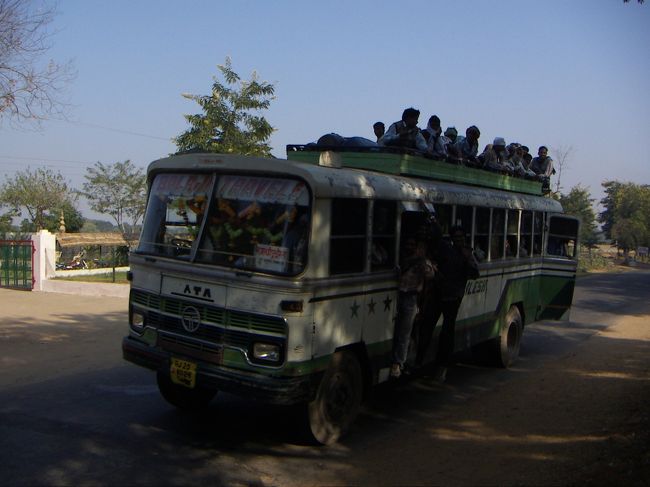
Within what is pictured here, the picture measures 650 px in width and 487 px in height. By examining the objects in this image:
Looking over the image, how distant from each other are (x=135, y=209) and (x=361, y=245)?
36.4 m

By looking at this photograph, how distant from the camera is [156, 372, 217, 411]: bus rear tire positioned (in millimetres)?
6637

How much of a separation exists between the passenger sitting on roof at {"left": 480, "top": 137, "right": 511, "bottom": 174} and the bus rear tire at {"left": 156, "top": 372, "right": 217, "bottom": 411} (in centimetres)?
519

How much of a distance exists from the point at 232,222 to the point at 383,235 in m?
1.54

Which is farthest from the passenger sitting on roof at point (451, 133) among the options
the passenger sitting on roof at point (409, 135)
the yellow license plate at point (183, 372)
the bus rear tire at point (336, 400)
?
the yellow license plate at point (183, 372)

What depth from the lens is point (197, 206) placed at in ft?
19.6

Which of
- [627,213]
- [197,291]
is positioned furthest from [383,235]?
[627,213]

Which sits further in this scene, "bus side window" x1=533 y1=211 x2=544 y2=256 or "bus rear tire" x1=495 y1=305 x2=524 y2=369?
"bus side window" x1=533 y1=211 x2=544 y2=256

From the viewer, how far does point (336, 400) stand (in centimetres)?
603

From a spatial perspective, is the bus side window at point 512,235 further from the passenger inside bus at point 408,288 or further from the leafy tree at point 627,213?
the leafy tree at point 627,213

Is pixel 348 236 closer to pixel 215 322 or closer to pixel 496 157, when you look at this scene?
pixel 215 322

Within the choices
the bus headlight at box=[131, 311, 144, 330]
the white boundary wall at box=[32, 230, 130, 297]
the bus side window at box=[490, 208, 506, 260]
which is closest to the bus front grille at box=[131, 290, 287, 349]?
the bus headlight at box=[131, 311, 144, 330]

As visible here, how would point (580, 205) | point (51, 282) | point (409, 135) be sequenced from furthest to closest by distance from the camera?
point (580, 205) → point (51, 282) → point (409, 135)

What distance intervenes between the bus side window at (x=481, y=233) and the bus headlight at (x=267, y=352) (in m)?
3.90

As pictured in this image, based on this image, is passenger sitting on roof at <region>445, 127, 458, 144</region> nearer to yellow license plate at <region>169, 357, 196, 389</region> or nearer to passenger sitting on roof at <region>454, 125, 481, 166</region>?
passenger sitting on roof at <region>454, 125, 481, 166</region>
